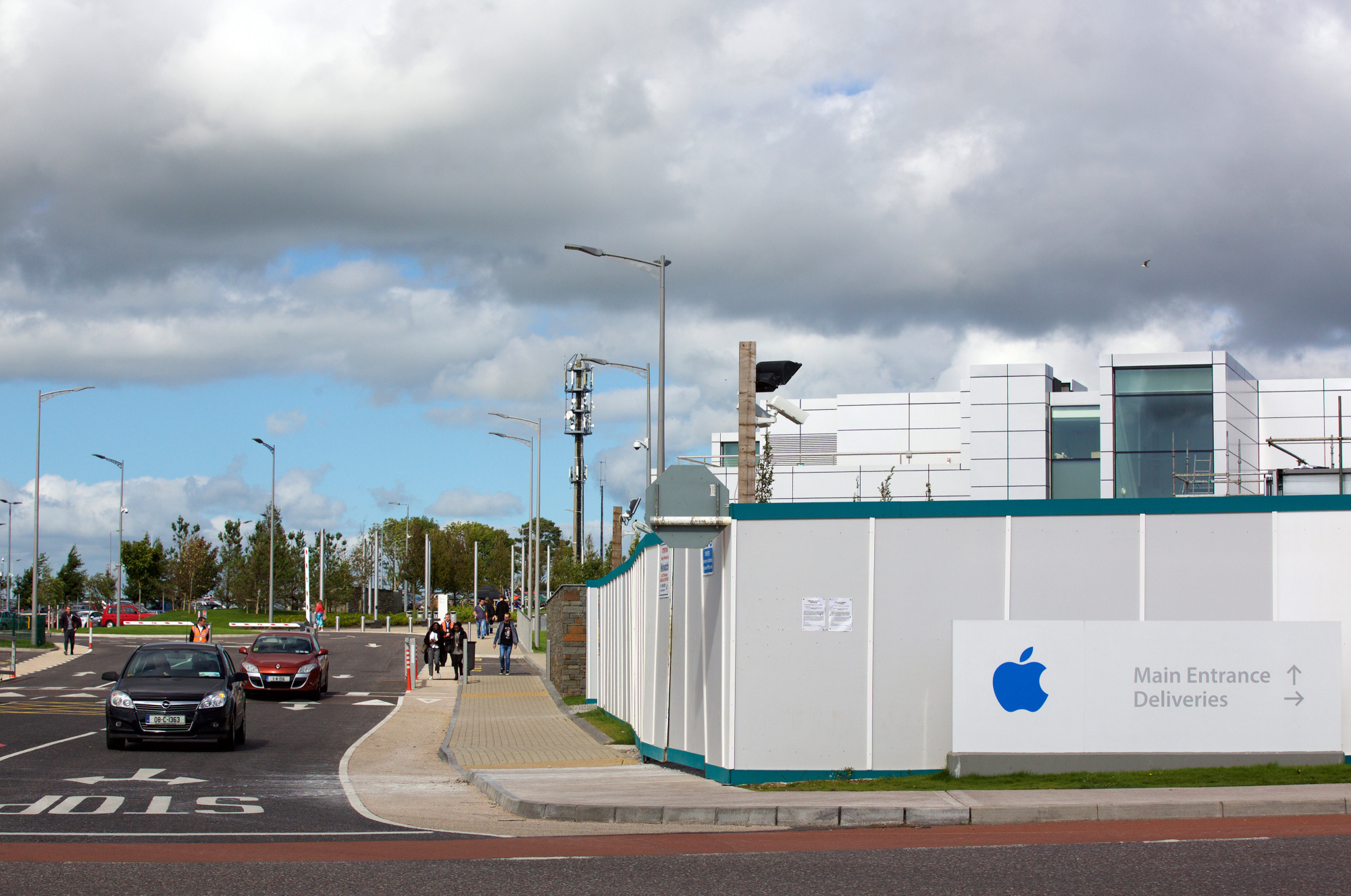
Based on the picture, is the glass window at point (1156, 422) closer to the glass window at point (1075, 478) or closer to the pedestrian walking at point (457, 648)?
the glass window at point (1075, 478)

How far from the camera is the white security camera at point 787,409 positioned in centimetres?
1560

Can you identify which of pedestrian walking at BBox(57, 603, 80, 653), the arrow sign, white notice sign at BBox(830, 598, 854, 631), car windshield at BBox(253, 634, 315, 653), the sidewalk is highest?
white notice sign at BBox(830, 598, 854, 631)

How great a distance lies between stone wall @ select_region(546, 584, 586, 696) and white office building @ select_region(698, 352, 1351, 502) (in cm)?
1938

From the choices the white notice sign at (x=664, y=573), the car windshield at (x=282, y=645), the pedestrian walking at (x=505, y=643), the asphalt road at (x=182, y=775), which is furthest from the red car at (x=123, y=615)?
the white notice sign at (x=664, y=573)

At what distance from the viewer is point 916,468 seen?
66.4 meters

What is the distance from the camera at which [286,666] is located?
92.9 feet

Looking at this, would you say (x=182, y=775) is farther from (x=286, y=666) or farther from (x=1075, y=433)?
(x=1075, y=433)

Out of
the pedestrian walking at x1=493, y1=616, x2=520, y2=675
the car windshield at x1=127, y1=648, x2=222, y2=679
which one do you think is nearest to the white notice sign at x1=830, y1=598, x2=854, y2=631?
the car windshield at x1=127, y1=648, x2=222, y2=679

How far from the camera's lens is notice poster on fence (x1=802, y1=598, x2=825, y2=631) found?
13.2 m

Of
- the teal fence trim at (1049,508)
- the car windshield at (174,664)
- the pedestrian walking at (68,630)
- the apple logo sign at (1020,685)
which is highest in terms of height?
the teal fence trim at (1049,508)

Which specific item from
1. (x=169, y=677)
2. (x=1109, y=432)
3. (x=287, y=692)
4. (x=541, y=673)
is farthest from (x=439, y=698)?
(x=1109, y=432)

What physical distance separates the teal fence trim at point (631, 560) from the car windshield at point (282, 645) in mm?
6804

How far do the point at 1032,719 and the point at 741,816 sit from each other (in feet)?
10.9

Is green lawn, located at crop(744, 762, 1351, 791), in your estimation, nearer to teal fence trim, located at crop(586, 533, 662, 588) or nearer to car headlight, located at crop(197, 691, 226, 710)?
teal fence trim, located at crop(586, 533, 662, 588)
